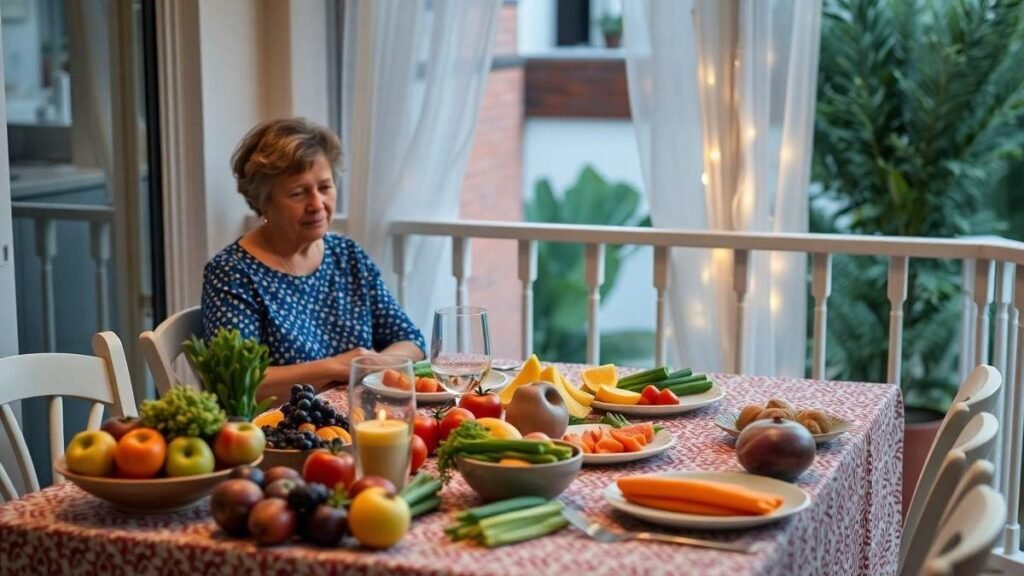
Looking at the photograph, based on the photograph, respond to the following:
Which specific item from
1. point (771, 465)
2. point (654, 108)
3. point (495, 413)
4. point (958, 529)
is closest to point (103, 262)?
point (654, 108)

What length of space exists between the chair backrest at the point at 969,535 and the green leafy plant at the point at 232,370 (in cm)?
97

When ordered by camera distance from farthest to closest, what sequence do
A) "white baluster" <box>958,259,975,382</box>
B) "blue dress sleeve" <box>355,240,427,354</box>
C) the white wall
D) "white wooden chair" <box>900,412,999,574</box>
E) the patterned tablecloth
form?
the white wall → "white baluster" <box>958,259,975,382</box> → "blue dress sleeve" <box>355,240,427,354</box> → "white wooden chair" <box>900,412,999,574</box> → the patterned tablecloth

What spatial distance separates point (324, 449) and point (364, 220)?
6.16ft

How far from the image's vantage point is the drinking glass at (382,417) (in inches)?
67.3

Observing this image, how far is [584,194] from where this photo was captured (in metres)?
6.90

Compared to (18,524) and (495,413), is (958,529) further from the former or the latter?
(18,524)

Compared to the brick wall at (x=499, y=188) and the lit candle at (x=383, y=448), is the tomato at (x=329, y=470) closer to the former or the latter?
the lit candle at (x=383, y=448)

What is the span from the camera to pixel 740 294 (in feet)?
11.3

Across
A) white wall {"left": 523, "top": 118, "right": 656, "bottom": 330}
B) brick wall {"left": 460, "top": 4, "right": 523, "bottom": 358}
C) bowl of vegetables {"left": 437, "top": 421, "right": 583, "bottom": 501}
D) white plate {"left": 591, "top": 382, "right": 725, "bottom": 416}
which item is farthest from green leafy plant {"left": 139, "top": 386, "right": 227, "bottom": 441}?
white wall {"left": 523, "top": 118, "right": 656, "bottom": 330}

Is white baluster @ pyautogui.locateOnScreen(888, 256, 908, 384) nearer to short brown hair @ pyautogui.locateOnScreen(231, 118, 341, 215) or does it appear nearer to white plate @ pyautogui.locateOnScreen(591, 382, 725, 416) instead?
white plate @ pyautogui.locateOnScreen(591, 382, 725, 416)

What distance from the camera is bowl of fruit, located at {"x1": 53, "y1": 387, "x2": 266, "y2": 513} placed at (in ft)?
5.47

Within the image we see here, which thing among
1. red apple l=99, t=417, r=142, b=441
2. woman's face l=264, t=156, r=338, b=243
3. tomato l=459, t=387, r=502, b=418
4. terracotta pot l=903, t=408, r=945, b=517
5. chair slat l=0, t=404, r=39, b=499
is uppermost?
woman's face l=264, t=156, r=338, b=243

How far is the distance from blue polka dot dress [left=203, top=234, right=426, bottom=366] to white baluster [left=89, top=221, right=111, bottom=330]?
0.85 metres

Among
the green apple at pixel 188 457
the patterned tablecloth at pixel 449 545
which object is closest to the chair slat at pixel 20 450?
the patterned tablecloth at pixel 449 545
